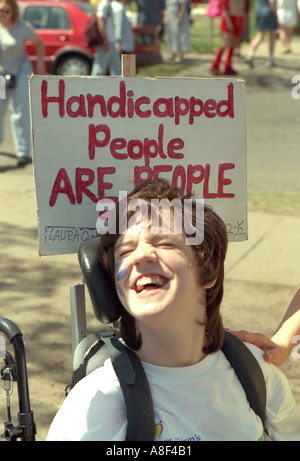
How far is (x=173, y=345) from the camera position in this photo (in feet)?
7.34

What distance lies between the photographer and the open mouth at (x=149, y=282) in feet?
7.20

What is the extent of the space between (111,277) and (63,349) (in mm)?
2164

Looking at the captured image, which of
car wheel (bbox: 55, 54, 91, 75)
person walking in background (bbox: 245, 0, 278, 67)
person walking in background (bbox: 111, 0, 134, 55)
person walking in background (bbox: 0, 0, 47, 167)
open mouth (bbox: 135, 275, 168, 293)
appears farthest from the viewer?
person walking in background (bbox: 245, 0, 278, 67)

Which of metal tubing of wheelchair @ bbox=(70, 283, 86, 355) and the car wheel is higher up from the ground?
metal tubing of wheelchair @ bbox=(70, 283, 86, 355)

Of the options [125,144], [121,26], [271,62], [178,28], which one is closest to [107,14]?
[121,26]

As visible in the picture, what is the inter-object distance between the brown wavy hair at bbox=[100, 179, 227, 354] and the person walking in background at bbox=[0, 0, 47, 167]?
651 centimetres

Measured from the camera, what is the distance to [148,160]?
302 centimetres

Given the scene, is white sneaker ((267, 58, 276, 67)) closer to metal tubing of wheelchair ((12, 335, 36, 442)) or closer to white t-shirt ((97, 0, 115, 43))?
white t-shirt ((97, 0, 115, 43))

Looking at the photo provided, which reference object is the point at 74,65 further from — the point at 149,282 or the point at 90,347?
the point at 149,282

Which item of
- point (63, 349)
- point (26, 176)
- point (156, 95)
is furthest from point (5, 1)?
point (156, 95)

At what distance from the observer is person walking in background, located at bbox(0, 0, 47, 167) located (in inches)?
347

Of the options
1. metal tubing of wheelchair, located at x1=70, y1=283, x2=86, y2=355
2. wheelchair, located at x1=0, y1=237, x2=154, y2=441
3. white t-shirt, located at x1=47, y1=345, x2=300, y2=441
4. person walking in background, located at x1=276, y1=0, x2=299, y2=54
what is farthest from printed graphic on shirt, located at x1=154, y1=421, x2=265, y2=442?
person walking in background, located at x1=276, y1=0, x2=299, y2=54

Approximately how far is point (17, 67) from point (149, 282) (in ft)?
23.6

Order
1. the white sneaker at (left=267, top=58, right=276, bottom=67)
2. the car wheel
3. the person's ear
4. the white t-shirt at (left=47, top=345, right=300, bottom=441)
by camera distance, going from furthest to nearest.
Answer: the white sneaker at (left=267, top=58, right=276, bottom=67) < the car wheel < the person's ear < the white t-shirt at (left=47, top=345, right=300, bottom=441)
